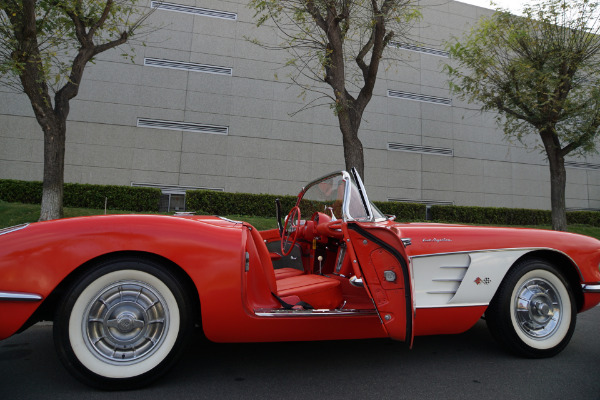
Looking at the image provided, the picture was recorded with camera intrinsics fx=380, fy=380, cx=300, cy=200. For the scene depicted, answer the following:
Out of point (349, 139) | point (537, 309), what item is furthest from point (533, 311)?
point (349, 139)

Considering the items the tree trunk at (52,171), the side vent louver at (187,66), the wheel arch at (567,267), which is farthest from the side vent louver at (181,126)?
the wheel arch at (567,267)

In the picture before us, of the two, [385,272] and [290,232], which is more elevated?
[290,232]

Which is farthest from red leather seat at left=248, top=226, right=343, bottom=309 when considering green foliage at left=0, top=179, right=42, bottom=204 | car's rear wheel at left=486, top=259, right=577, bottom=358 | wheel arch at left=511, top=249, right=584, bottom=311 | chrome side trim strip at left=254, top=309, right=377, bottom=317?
green foliage at left=0, top=179, right=42, bottom=204

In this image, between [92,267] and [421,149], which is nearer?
[92,267]

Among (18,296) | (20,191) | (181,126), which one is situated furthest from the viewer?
(181,126)

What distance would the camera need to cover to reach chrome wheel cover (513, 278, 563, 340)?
9.93 ft

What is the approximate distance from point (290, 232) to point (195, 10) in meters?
13.1

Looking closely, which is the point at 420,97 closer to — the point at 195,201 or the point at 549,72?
the point at 549,72

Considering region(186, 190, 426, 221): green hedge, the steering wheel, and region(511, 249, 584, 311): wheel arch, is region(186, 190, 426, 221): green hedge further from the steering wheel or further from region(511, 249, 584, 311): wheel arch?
region(511, 249, 584, 311): wheel arch

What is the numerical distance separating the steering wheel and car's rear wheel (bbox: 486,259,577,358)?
1.73 metres

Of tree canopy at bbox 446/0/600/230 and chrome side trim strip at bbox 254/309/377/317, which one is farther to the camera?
tree canopy at bbox 446/0/600/230

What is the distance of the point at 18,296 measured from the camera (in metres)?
2.06

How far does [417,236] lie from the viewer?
9.33 ft

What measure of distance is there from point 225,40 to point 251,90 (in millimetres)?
2097
